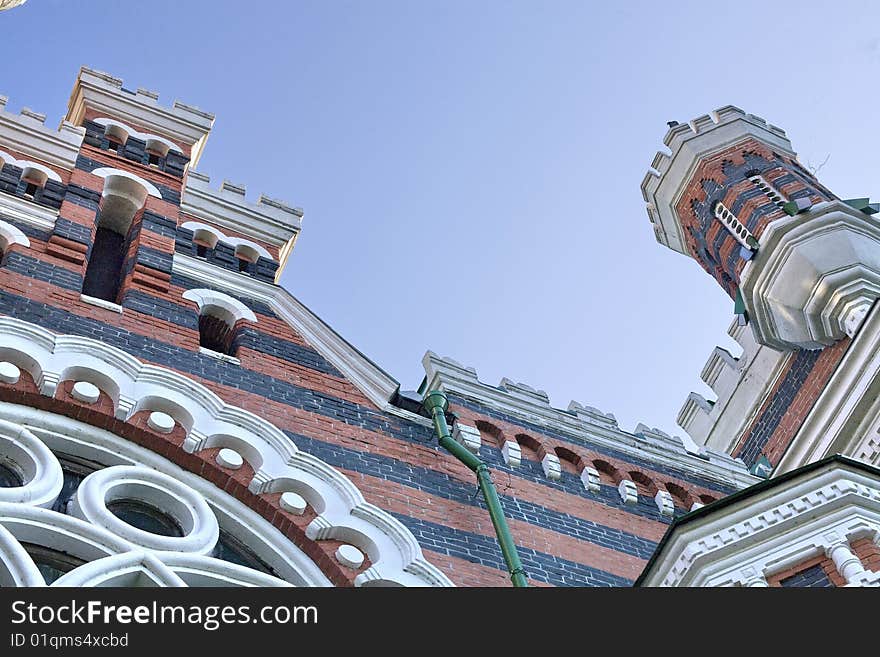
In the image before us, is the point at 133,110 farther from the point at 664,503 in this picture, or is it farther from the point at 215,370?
the point at 664,503

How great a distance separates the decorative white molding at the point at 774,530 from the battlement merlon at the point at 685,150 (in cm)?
1304

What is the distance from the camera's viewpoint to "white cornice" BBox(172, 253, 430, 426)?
1099cm

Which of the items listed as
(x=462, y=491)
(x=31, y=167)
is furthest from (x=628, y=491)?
(x=31, y=167)

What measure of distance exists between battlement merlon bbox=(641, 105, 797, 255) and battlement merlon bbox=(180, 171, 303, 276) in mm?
8836

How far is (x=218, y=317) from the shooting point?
37.7ft

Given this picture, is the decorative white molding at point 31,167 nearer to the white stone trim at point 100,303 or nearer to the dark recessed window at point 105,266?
the dark recessed window at point 105,266

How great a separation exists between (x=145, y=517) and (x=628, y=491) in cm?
411

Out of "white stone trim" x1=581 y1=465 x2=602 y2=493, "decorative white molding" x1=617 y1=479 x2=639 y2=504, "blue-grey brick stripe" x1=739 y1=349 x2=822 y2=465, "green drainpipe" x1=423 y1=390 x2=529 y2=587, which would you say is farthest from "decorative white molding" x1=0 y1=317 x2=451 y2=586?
"blue-grey brick stripe" x1=739 y1=349 x2=822 y2=465

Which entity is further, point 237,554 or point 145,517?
point 237,554

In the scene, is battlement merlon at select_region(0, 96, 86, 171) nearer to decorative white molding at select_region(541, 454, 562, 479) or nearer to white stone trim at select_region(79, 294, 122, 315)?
white stone trim at select_region(79, 294, 122, 315)

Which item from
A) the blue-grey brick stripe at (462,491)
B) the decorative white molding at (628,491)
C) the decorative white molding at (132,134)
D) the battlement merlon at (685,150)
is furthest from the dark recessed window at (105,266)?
the battlement merlon at (685,150)

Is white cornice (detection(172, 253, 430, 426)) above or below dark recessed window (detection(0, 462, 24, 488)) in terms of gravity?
above

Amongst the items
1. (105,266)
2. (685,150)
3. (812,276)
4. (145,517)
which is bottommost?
(145,517)

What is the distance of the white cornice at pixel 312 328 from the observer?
11.0 m
